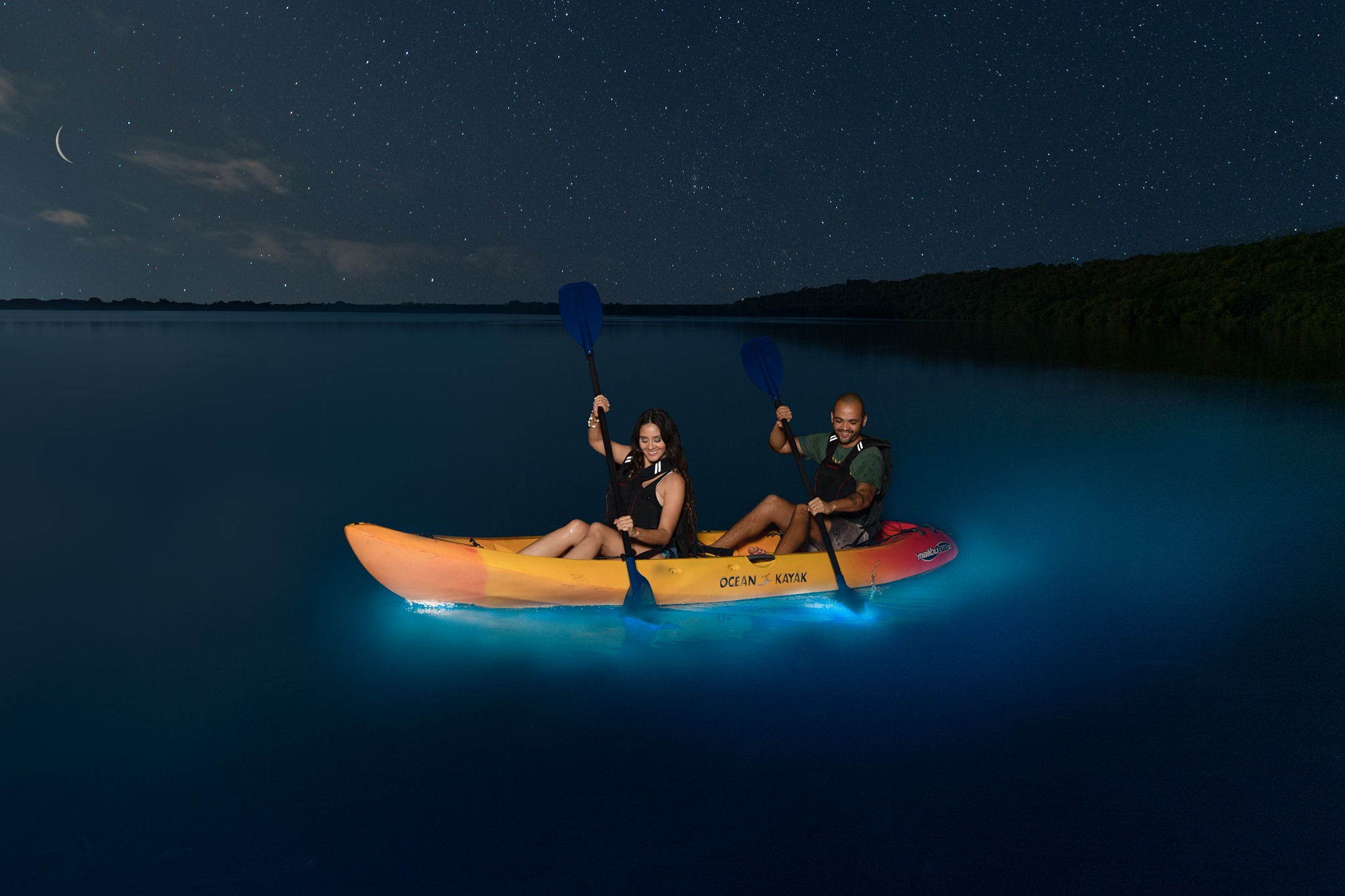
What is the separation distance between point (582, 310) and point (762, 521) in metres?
2.54

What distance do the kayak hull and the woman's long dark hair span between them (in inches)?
16.2

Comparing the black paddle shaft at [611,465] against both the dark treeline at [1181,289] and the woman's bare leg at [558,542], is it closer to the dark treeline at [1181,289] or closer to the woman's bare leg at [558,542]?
the woman's bare leg at [558,542]

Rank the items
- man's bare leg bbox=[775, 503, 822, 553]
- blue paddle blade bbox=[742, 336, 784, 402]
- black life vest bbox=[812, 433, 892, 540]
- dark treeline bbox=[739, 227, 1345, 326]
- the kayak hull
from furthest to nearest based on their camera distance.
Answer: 1. dark treeline bbox=[739, 227, 1345, 326]
2. blue paddle blade bbox=[742, 336, 784, 402]
3. black life vest bbox=[812, 433, 892, 540]
4. man's bare leg bbox=[775, 503, 822, 553]
5. the kayak hull

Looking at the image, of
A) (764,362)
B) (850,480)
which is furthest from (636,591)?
(764,362)

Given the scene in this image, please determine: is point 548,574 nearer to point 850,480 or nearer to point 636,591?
point 636,591

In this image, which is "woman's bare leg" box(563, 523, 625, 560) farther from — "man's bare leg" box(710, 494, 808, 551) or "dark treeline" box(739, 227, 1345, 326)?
"dark treeline" box(739, 227, 1345, 326)

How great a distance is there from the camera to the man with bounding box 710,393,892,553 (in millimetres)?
5660

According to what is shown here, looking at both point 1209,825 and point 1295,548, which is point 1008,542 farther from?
point 1209,825

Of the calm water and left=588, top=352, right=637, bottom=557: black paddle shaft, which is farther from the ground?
left=588, top=352, right=637, bottom=557: black paddle shaft

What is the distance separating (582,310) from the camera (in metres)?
7.24

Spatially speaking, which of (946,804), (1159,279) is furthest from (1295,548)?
(1159,279)

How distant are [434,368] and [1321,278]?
44.3 metres

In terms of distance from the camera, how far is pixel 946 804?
11.8 feet

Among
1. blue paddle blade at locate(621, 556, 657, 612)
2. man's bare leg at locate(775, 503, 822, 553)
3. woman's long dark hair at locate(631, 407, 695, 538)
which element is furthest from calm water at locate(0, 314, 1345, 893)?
woman's long dark hair at locate(631, 407, 695, 538)
